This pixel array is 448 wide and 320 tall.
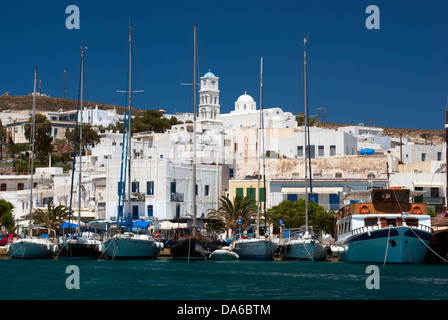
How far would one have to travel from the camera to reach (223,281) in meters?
32.9

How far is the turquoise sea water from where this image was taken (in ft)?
91.1

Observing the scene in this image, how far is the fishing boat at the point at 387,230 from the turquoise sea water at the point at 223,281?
127 centimetres

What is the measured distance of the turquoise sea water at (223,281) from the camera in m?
27.8

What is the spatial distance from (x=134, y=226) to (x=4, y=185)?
97.2 ft

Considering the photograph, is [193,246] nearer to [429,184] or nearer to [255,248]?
[255,248]

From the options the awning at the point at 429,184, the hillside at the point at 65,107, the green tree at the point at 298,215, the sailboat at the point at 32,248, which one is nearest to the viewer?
the sailboat at the point at 32,248

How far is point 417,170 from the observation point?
69000 millimetres

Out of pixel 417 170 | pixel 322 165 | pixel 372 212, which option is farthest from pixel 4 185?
pixel 372 212

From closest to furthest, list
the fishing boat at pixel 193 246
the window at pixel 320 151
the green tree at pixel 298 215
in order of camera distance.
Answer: the fishing boat at pixel 193 246, the green tree at pixel 298 215, the window at pixel 320 151

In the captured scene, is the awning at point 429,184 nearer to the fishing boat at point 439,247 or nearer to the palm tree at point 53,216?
the fishing boat at point 439,247

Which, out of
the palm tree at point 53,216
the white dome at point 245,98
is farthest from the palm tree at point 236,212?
the white dome at point 245,98

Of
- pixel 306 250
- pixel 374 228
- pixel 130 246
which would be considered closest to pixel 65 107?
pixel 130 246

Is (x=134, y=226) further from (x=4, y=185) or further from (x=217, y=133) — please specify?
(x=217, y=133)

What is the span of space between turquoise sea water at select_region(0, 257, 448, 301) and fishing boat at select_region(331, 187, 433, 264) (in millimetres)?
1266
